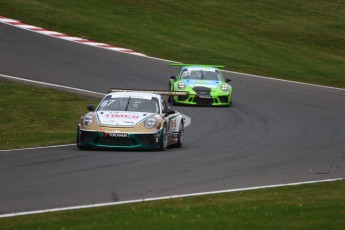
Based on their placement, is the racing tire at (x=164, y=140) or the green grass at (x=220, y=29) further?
the green grass at (x=220, y=29)

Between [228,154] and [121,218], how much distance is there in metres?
7.36

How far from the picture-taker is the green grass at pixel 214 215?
10.1 metres

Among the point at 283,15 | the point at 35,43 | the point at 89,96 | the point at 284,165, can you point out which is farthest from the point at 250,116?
the point at 283,15

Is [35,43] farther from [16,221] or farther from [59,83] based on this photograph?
[16,221]

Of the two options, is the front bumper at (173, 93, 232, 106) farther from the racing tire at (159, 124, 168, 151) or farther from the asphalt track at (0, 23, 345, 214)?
the racing tire at (159, 124, 168, 151)

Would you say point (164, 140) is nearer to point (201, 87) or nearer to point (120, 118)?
point (120, 118)

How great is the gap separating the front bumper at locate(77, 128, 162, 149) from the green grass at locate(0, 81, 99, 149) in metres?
1.19

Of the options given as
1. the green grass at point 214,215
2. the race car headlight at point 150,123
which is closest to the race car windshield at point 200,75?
the race car headlight at point 150,123

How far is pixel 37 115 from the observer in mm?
23812

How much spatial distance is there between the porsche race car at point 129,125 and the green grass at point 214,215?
5639 millimetres

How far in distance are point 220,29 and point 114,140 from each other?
2499 centimetres

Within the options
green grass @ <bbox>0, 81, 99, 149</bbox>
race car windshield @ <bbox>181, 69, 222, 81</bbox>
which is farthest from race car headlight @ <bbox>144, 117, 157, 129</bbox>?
race car windshield @ <bbox>181, 69, 222, 81</bbox>

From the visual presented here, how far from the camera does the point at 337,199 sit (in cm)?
1204

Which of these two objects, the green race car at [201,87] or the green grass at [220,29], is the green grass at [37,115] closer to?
the green race car at [201,87]
